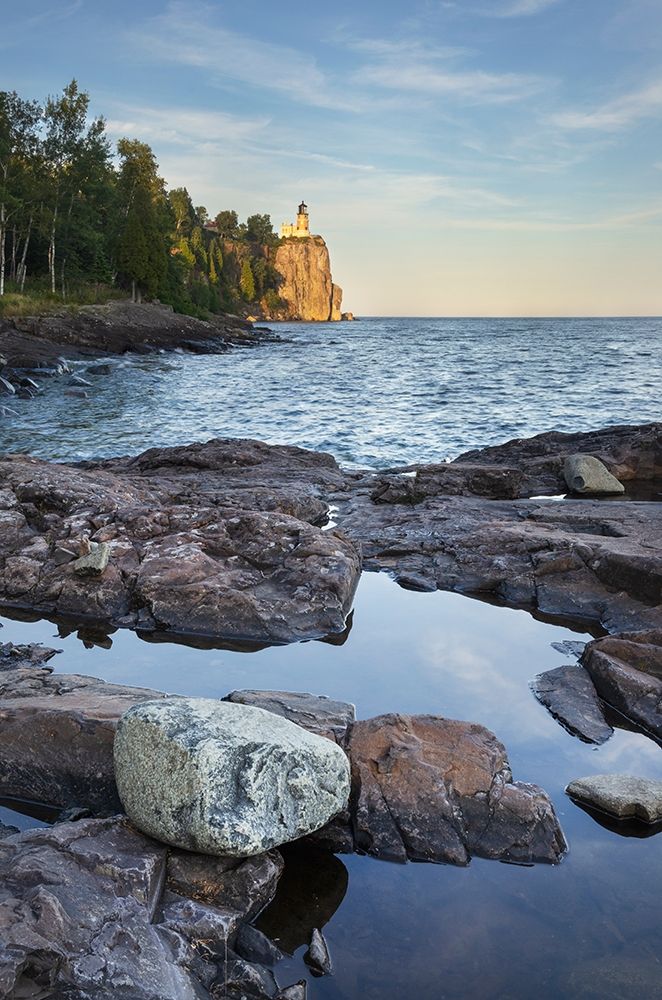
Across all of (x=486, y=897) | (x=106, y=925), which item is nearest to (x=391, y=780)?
(x=486, y=897)

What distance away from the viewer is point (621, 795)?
512 cm

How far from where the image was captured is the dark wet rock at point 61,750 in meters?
5.00

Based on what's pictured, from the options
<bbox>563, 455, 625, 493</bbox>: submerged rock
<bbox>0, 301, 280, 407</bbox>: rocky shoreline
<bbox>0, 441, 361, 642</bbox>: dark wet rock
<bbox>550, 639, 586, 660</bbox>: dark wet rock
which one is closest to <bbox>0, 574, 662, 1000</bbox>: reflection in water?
<bbox>550, 639, 586, 660</bbox>: dark wet rock

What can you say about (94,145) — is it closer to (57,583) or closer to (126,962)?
(57,583)

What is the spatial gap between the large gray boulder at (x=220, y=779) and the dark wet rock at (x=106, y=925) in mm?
235

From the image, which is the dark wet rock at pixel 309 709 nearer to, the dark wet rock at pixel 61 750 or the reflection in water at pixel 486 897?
the reflection in water at pixel 486 897

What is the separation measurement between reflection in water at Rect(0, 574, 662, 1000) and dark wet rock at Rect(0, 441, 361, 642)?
102cm

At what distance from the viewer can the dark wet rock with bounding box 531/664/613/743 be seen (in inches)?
243

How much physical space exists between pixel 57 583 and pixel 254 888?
533 cm

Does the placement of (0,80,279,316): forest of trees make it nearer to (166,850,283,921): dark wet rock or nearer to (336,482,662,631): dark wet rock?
(336,482,662,631): dark wet rock

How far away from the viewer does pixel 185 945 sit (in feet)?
12.0

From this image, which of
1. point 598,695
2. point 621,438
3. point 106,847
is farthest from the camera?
point 621,438

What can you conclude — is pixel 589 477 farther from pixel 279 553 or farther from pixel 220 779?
pixel 220 779

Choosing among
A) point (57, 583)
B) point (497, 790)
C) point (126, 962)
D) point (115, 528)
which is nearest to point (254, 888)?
point (126, 962)
